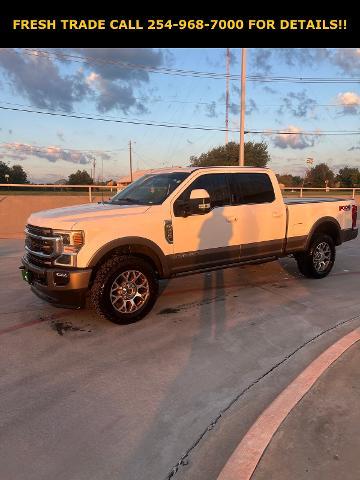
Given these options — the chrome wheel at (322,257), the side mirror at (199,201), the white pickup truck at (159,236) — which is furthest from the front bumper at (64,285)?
the chrome wheel at (322,257)

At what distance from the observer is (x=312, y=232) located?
7.20 meters

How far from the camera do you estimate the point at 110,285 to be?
4.92 metres

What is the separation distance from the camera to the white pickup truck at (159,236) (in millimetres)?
4797

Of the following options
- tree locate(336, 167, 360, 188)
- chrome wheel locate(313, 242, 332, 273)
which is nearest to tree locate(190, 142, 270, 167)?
tree locate(336, 167, 360, 188)

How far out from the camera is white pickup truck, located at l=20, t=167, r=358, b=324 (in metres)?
4.80

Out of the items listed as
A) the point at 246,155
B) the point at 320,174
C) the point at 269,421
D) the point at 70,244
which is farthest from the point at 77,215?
the point at 320,174

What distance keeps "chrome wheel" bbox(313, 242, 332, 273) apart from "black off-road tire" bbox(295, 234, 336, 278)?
0.02m

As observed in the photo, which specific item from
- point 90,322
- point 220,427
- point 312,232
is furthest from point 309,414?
point 312,232

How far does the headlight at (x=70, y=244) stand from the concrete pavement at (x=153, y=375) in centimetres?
85

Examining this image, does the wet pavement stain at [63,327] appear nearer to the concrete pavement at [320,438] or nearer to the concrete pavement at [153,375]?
the concrete pavement at [153,375]

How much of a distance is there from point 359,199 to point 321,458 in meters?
32.1

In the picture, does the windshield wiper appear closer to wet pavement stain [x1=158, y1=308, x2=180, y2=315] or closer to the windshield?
the windshield

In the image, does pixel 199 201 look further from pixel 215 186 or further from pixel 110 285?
pixel 110 285

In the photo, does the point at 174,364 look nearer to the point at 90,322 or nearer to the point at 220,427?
the point at 220,427
